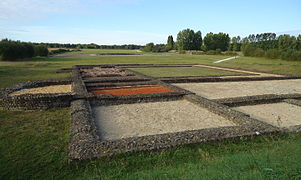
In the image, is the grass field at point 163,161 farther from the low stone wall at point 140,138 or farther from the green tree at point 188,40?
the green tree at point 188,40

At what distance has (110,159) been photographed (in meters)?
5.33

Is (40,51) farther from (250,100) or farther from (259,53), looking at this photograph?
(250,100)

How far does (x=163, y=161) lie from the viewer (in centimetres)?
531

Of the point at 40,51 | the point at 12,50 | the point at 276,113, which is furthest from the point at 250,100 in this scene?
the point at 40,51

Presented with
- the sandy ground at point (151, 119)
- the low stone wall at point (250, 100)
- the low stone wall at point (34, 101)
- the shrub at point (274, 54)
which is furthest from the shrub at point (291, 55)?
the low stone wall at point (34, 101)

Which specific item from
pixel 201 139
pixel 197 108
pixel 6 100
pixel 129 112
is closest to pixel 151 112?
pixel 129 112

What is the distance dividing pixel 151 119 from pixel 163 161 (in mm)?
3513

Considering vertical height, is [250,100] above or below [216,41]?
below

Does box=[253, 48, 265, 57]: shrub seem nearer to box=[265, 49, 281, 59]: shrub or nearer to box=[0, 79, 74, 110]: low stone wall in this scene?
box=[265, 49, 281, 59]: shrub

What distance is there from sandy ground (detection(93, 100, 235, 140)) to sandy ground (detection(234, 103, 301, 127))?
184 centimetres

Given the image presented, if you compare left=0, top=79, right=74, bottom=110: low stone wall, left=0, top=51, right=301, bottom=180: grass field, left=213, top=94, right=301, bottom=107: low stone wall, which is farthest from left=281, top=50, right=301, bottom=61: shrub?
left=0, top=79, right=74, bottom=110: low stone wall

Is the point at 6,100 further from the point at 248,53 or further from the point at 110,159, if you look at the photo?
the point at 248,53

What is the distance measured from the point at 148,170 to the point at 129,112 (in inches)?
200

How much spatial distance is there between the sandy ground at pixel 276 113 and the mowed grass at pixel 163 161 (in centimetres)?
207
